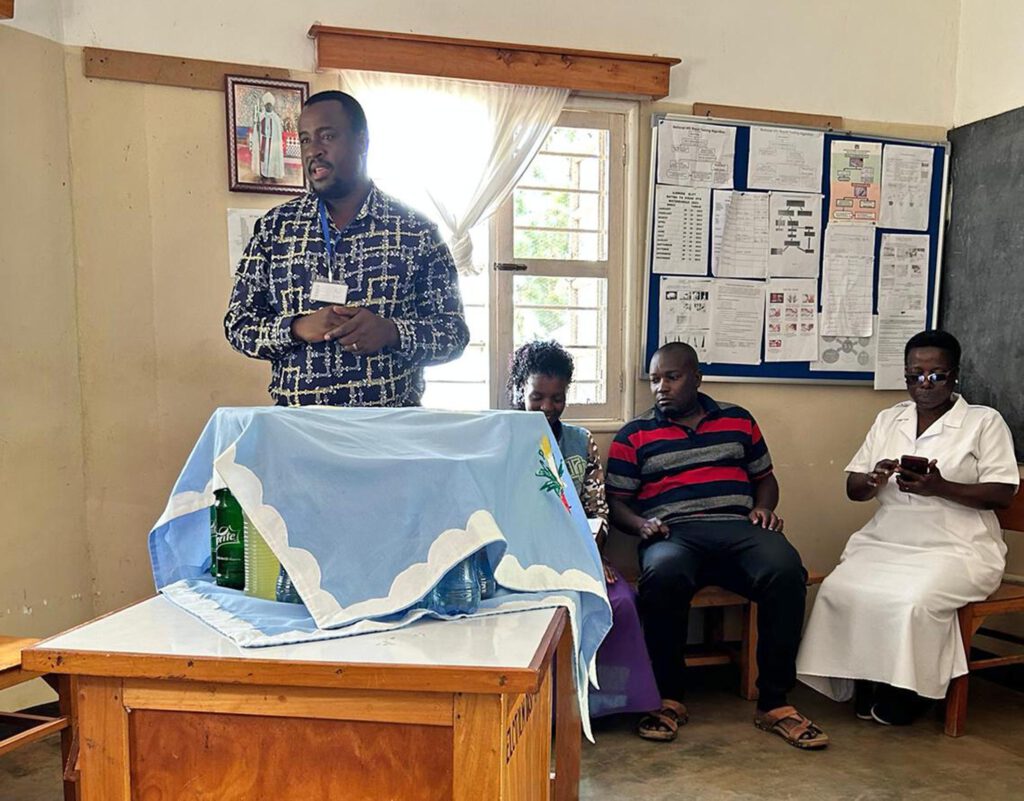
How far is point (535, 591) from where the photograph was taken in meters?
1.38

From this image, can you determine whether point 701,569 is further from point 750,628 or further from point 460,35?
point 460,35

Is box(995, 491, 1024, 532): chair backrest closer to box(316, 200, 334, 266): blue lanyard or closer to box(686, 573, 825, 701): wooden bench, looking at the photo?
box(686, 573, 825, 701): wooden bench

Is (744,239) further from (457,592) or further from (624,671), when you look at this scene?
(457,592)

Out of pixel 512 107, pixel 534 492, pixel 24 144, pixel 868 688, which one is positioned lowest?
pixel 868 688

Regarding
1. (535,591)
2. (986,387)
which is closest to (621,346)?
(986,387)

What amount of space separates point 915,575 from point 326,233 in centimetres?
211

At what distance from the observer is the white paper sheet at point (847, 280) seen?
3.45m

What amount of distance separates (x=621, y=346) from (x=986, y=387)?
141cm

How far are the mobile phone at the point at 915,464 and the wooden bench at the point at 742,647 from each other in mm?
557

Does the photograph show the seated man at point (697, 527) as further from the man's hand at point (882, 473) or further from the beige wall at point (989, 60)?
the beige wall at point (989, 60)

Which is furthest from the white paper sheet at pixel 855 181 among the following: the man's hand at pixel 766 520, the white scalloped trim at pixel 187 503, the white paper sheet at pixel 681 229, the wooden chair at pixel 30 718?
the wooden chair at pixel 30 718

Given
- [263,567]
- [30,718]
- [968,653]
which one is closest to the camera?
[263,567]

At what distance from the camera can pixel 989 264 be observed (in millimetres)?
3340

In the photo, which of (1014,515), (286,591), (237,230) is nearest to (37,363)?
(237,230)
